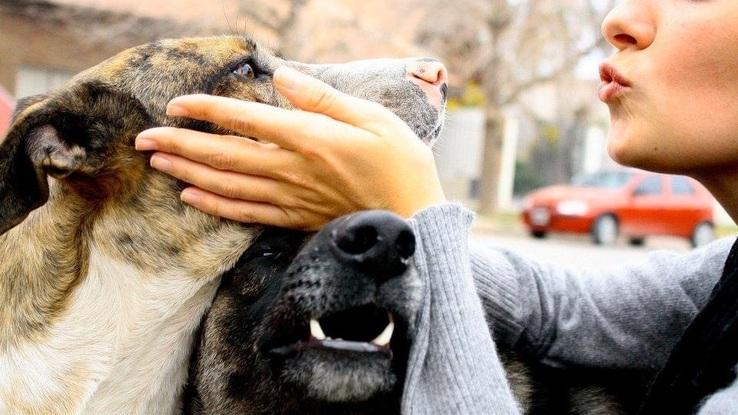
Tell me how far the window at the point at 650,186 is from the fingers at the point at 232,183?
1461cm

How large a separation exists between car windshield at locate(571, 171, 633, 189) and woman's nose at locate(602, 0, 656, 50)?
14.1m

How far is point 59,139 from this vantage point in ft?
7.32

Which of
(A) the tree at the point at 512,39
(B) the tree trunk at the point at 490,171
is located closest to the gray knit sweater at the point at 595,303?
(A) the tree at the point at 512,39

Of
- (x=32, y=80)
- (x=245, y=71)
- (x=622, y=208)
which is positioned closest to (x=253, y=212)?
(x=245, y=71)

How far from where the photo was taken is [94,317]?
2.31m

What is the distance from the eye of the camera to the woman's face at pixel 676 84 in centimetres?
186

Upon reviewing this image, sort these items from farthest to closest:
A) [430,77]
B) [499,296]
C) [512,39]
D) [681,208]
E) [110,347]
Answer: [512,39] < [681,208] < [430,77] < [499,296] < [110,347]

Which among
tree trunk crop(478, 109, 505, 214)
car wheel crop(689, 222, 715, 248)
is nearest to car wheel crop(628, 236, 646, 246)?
car wheel crop(689, 222, 715, 248)

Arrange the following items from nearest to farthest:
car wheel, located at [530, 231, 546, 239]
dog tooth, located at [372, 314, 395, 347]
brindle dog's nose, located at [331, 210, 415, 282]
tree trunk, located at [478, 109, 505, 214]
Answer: brindle dog's nose, located at [331, 210, 415, 282], dog tooth, located at [372, 314, 395, 347], car wheel, located at [530, 231, 546, 239], tree trunk, located at [478, 109, 505, 214]

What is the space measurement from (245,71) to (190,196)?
487 millimetres

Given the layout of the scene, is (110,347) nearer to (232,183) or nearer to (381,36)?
(232,183)

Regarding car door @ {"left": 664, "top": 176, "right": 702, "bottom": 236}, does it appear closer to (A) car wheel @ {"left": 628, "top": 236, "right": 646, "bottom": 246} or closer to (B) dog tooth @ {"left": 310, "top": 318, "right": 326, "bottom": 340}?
(A) car wheel @ {"left": 628, "top": 236, "right": 646, "bottom": 246}

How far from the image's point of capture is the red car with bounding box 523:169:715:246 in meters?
15.6

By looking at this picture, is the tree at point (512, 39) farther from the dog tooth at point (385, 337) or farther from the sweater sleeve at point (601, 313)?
the dog tooth at point (385, 337)
